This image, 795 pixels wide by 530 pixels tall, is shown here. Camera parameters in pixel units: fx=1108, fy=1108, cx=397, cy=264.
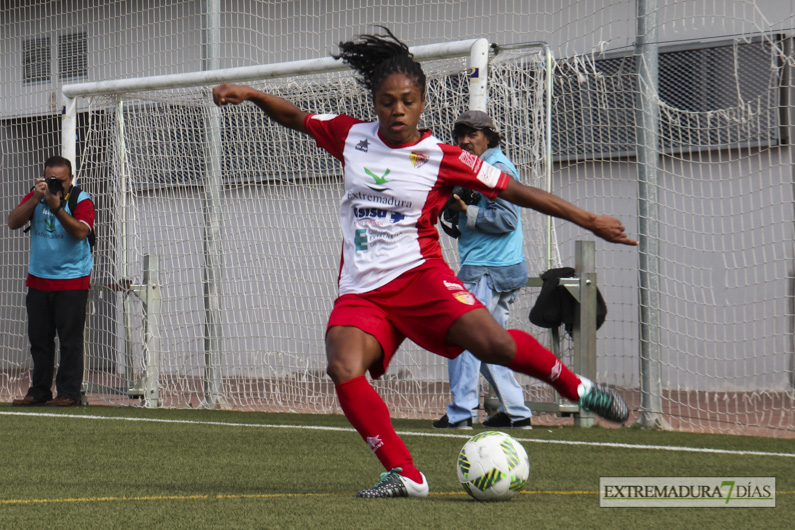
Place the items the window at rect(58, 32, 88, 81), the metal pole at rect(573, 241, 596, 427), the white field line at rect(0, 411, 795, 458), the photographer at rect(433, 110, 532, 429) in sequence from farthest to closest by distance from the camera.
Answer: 1. the window at rect(58, 32, 88, 81)
2. the metal pole at rect(573, 241, 596, 427)
3. the photographer at rect(433, 110, 532, 429)
4. the white field line at rect(0, 411, 795, 458)

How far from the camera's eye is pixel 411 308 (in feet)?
14.9

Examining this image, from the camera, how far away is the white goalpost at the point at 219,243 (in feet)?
31.6

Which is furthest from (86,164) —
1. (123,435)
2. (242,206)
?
(123,435)

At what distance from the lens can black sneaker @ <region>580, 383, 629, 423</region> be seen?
462 cm

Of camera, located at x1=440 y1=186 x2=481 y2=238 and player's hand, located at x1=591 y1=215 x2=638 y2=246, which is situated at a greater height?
camera, located at x1=440 y1=186 x2=481 y2=238

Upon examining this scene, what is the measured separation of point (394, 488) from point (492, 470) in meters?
0.39

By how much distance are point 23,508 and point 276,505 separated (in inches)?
36.3

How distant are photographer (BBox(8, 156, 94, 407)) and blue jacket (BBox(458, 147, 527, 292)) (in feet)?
11.9

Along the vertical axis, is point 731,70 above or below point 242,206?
above

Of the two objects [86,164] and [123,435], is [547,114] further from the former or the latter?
[86,164]

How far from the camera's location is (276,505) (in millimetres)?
4109

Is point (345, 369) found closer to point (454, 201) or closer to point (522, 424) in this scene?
point (454, 201)

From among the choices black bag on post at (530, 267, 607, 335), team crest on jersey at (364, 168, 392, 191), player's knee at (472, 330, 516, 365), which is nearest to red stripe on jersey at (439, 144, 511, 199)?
team crest on jersey at (364, 168, 392, 191)

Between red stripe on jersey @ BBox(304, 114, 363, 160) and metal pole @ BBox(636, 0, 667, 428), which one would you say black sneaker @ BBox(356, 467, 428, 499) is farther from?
metal pole @ BBox(636, 0, 667, 428)
